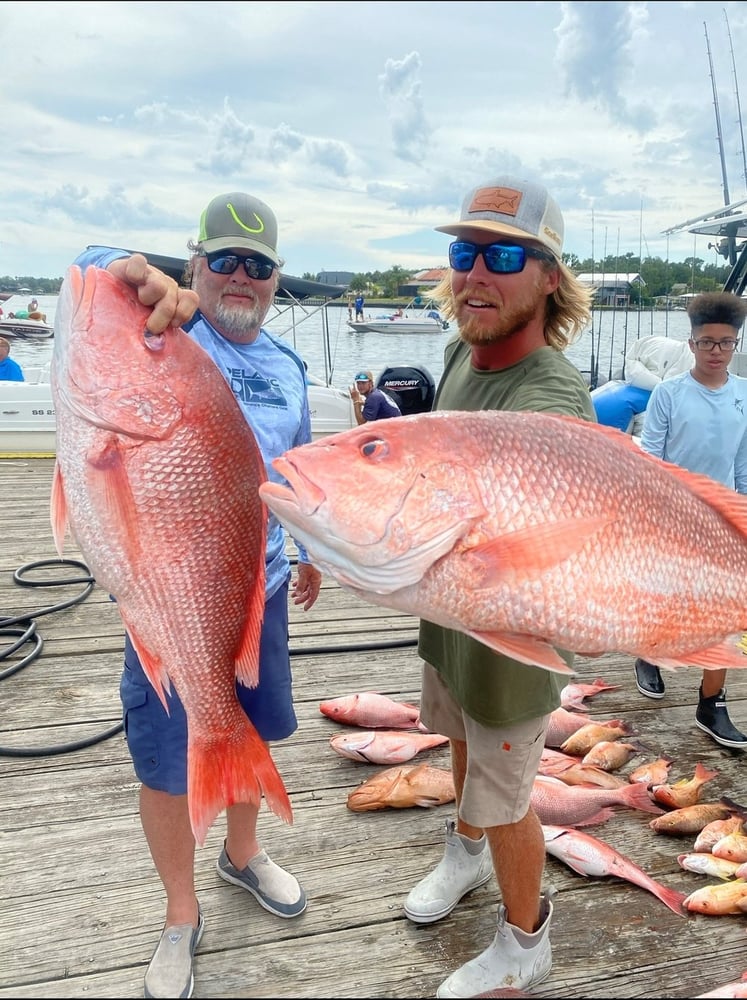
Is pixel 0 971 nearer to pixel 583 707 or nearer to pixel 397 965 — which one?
pixel 397 965

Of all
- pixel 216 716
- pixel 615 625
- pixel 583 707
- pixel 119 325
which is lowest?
pixel 583 707

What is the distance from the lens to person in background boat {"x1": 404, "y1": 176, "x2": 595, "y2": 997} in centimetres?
188

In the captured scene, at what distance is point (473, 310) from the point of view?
2.01 m

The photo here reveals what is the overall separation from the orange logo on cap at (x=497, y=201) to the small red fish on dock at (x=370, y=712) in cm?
223

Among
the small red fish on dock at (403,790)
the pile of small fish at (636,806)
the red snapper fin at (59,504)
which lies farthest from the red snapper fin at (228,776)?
the pile of small fish at (636,806)

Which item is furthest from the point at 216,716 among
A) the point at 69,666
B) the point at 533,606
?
the point at 69,666

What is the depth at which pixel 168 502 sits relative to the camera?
1.61 m

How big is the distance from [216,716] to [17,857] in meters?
1.24

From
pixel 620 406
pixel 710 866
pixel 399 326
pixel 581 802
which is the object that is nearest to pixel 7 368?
pixel 620 406

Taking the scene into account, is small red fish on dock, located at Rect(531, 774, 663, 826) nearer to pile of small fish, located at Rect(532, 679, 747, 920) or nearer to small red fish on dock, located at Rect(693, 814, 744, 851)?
pile of small fish, located at Rect(532, 679, 747, 920)

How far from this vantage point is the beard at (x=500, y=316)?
1.99 meters

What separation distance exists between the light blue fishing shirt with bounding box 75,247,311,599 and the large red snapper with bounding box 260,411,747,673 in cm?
75

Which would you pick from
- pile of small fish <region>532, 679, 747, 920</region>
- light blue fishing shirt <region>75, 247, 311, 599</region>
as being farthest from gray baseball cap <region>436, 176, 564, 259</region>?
pile of small fish <region>532, 679, 747, 920</region>

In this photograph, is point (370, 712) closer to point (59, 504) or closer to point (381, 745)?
point (381, 745)
